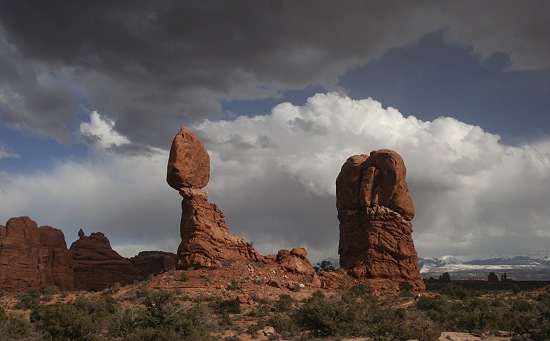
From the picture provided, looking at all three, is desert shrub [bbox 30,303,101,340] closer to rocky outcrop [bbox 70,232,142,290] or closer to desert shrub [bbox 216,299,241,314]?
desert shrub [bbox 216,299,241,314]

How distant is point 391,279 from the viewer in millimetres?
50312

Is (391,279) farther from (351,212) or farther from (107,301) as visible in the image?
(107,301)

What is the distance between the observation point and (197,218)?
47281 millimetres

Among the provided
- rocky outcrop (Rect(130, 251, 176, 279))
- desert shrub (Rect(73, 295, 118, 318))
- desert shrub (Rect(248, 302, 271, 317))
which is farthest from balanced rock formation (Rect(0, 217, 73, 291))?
desert shrub (Rect(248, 302, 271, 317))

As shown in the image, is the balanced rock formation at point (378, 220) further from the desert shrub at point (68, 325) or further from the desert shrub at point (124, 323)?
the desert shrub at point (68, 325)

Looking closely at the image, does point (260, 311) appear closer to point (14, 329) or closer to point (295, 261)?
point (295, 261)

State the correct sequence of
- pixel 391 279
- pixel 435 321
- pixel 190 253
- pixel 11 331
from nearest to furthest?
1. pixel 11 331
2. pixel 435 321
3. pixel 190 253
4. pixel 391 279

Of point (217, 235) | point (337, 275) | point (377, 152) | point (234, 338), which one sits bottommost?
point (234, 338)

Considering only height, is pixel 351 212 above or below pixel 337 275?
above

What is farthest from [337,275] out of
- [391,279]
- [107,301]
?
[107,301]

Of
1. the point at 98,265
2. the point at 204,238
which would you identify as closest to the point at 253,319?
the point at 204,238

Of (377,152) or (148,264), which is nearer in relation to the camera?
(377,152)

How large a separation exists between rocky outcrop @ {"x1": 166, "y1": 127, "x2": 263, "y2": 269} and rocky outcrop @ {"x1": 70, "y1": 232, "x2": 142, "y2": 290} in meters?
23.6

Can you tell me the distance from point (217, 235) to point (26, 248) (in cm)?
2920
